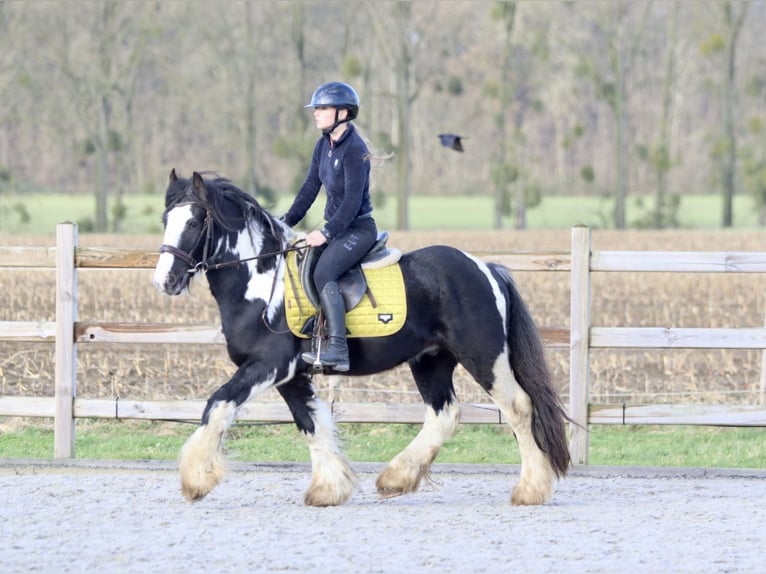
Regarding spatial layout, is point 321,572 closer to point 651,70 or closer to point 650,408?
point 650,408

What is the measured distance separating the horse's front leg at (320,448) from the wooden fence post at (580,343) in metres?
2.06

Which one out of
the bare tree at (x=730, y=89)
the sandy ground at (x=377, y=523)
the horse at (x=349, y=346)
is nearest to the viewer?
the sandy ground at (x=377, y=523)

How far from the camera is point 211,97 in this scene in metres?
55.8

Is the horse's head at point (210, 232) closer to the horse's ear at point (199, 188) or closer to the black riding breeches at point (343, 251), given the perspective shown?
the horse's ear at point (199, 188)

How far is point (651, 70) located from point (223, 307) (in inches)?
2653

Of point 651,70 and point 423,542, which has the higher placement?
point 651,70

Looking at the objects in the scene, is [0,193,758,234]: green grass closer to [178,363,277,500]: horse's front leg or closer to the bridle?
the bridle

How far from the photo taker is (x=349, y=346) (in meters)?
7.48

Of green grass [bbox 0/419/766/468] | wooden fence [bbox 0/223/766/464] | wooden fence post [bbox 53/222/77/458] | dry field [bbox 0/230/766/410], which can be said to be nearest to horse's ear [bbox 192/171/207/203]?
wooden fence [bbox 0/223/766/464]

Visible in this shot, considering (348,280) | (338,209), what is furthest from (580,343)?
(338,209)

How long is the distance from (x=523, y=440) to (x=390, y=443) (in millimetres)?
2402

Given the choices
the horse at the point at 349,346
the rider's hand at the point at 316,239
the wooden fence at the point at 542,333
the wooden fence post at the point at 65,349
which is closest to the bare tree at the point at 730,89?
the wooden fence at the point at 542,333

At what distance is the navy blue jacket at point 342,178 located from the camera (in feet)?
23.7

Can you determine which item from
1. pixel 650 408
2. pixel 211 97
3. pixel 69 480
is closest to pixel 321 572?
pixel 69 480
